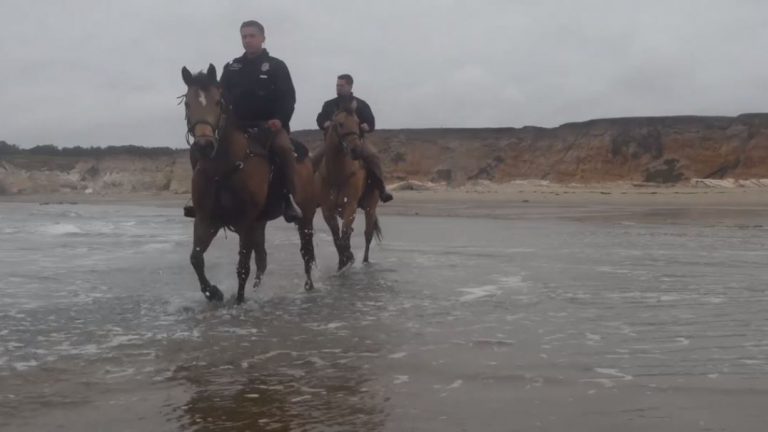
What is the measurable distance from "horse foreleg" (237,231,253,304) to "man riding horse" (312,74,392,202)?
3221mm

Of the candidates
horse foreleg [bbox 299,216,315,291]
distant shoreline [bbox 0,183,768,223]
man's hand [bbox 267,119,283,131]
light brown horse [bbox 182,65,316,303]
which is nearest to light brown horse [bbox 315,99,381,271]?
horse foreleg [bbox 299,216,315,291]

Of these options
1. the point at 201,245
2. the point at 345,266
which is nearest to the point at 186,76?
the point at 201,245

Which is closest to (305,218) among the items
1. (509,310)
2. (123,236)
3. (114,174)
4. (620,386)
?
(509,310)

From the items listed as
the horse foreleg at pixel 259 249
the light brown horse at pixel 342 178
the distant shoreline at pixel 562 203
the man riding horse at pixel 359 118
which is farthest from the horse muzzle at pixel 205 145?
the distant shoreline at pixel 562 203

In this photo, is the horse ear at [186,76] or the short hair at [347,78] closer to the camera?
the horse ear at [186,76]

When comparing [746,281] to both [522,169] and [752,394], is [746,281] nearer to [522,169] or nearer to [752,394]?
[752,394]

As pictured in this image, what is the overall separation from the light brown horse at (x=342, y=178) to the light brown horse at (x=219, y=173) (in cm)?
273

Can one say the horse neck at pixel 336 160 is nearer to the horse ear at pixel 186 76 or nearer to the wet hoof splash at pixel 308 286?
the wet hoof splash at pixel 308 286

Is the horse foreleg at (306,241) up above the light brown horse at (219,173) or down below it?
below

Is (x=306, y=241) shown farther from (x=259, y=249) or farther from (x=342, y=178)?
(x=342, y=178)

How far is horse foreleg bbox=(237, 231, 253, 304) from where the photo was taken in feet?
24.8

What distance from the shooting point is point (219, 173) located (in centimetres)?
724

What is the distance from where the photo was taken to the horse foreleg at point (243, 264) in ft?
24.8

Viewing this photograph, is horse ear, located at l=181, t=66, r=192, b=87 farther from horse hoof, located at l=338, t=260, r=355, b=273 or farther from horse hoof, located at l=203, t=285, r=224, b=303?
horse hoof, located at l=338, t=260, r=355, b=273
